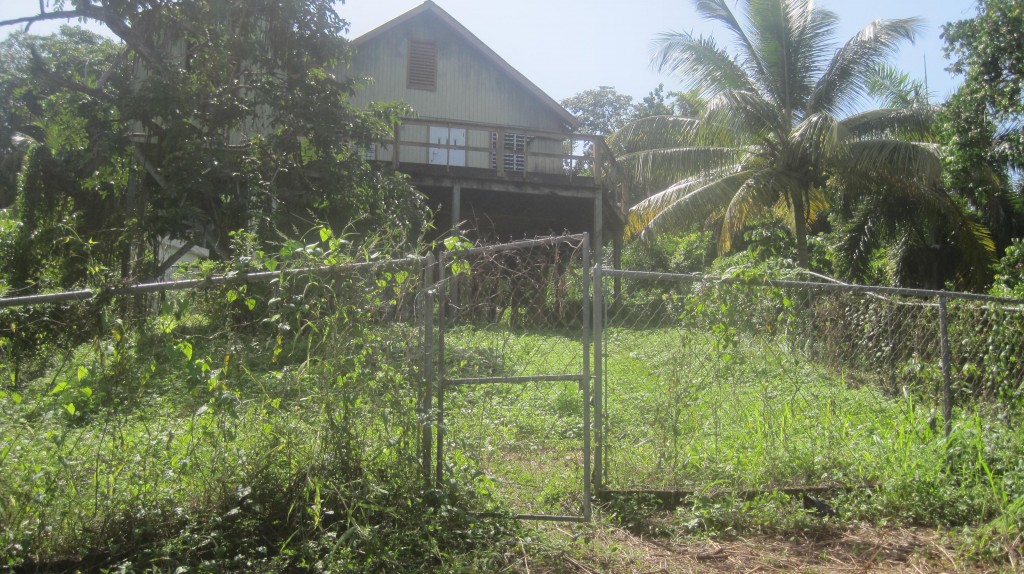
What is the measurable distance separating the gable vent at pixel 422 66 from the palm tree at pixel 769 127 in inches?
227

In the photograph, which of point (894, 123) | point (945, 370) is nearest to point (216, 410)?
point (945, 370)

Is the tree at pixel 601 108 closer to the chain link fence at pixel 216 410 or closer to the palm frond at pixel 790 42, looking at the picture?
the palm frond at pixel 790 42

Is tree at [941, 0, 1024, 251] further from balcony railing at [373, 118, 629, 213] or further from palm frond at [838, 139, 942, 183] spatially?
balcony railing at [373, 118, 629, 213]

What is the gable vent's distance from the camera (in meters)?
18.9

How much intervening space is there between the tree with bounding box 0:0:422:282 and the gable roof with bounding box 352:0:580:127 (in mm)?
6996

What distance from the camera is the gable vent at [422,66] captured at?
18.9 m

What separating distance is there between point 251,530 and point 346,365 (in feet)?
3.00

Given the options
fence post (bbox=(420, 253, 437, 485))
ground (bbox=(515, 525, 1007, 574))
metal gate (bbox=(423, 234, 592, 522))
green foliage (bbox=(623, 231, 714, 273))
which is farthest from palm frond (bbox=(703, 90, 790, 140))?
fence post (bbox=(420, 253, 437, 485))

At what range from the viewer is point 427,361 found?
4242mm

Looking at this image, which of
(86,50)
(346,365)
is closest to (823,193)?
(346,365)

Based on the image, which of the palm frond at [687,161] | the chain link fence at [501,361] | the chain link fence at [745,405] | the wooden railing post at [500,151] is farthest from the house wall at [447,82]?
the chain link fence at [501,361]

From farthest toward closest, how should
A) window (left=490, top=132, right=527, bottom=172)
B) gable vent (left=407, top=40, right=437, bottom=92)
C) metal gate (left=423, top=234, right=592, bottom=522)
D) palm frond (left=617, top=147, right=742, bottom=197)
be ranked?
1. window (left=490, top=132, right=527, bottom=172)
2. gable vent (left=407, top=40, right=437, bottom=92)
3. palm frond (left=617, top=147, right=742, bottom=197)
4. metal gate (left=423, top=234, right=592, bottom=522)

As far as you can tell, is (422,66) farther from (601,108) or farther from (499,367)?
(601,108)

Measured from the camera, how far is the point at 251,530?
391 centimetres
